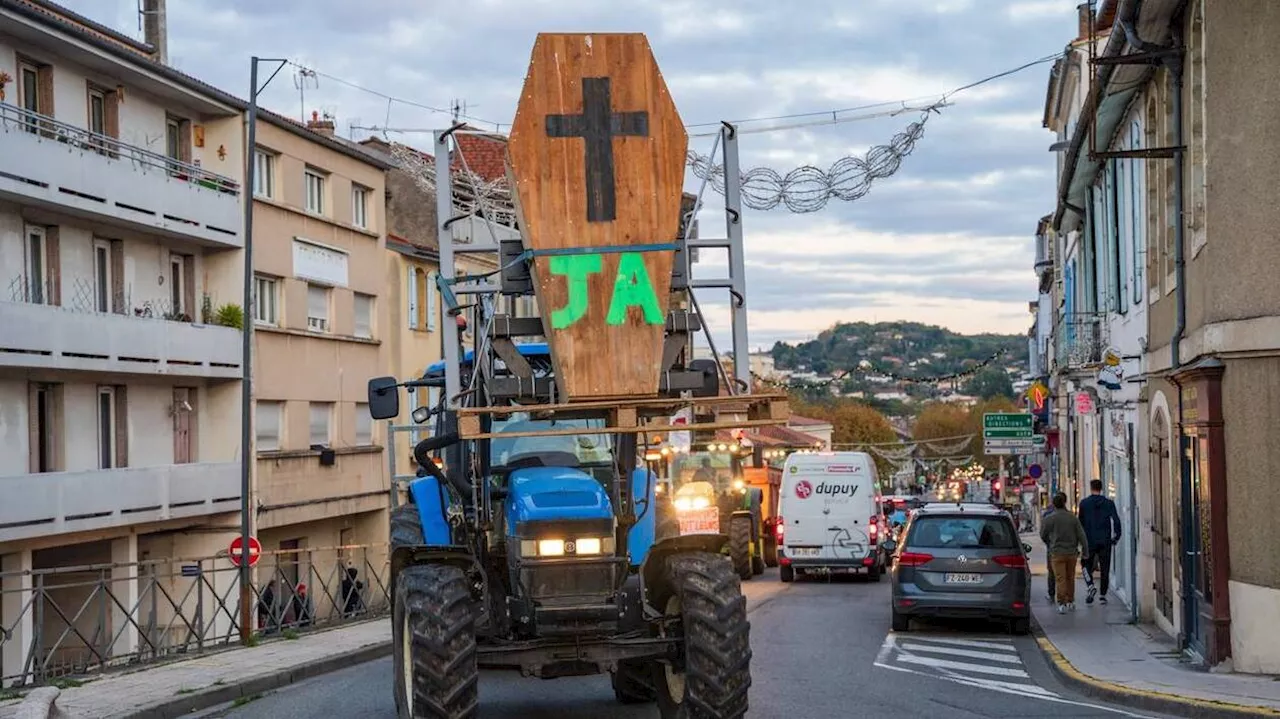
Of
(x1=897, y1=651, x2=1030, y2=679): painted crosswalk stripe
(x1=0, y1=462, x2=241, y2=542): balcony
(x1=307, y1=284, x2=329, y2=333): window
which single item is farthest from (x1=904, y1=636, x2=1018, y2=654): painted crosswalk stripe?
(x1=307, y1=284, x2=329, y2=333): window

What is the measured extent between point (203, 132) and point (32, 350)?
791 centimetres

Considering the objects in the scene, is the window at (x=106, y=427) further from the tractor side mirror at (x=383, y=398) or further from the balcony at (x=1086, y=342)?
the tractor side mirror at (x=383, y=398)

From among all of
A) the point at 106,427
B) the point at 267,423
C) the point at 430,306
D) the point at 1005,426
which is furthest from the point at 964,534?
the point at 430,306

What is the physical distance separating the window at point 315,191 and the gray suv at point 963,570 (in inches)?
807

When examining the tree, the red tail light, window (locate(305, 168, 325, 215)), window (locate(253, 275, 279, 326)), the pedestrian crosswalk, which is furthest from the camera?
the tree

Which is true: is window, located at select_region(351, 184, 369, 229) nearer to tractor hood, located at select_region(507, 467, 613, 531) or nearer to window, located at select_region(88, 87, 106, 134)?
window, located at select_region(88, 87, 106, 134)

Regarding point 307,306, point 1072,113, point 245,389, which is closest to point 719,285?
point 245,389

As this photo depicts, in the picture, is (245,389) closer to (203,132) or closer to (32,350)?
(32,350)

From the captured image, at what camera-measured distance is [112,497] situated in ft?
96.4

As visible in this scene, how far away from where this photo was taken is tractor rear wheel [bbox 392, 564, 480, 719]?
34.4 feet

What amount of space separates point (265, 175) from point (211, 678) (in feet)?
65.8

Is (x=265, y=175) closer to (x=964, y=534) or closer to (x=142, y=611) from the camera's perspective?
(x=142, y=611)

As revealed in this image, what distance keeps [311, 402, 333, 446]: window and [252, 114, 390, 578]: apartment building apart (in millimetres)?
36

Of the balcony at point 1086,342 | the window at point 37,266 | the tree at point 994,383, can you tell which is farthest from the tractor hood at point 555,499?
the tree at point 994,383
